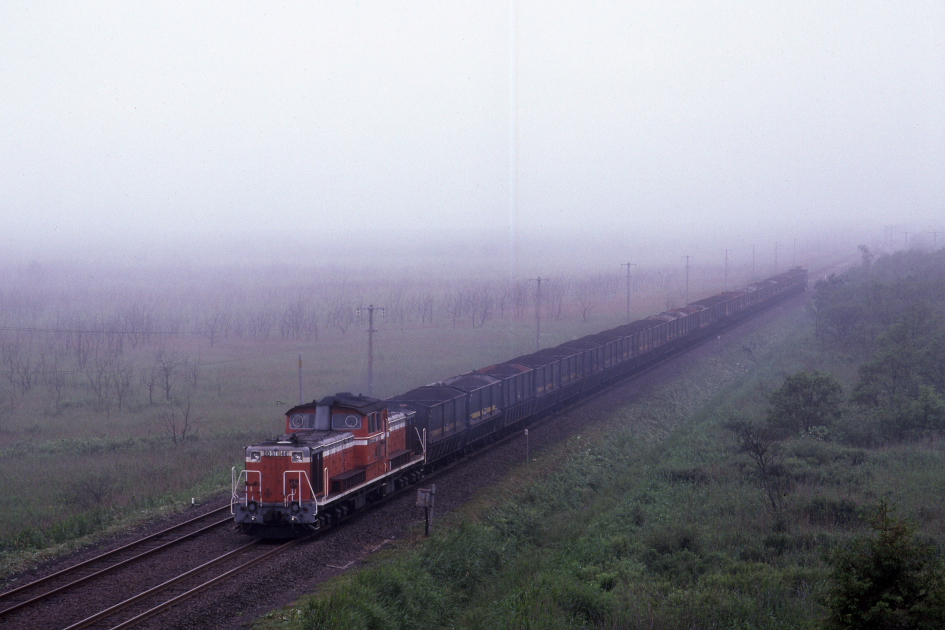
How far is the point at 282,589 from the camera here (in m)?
13.3

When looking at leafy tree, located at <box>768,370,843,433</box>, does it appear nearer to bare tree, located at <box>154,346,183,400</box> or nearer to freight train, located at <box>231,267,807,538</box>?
freight train, located at <box>231,267,807,538</box>

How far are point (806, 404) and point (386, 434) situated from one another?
16272 millimetres

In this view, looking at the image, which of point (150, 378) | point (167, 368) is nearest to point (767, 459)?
point (167, 368)

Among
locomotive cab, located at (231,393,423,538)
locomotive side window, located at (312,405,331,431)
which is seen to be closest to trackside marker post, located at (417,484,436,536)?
locomotive cab, located at (231,393,423,538)

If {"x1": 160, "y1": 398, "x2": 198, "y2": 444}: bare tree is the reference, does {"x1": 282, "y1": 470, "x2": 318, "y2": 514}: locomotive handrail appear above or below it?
above

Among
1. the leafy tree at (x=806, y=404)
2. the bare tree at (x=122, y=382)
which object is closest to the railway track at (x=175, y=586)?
the leafy tree at (x=806, y=404)

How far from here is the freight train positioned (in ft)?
52.4

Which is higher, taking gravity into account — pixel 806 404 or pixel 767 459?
pixel 806 404

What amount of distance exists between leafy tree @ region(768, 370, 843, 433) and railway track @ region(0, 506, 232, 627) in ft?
64.4

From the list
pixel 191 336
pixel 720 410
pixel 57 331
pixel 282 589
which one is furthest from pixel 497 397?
pixel 57 331

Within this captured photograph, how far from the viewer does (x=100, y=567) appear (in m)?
14.6

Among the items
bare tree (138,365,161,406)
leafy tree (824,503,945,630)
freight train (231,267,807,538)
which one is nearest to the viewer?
leafy tree (824,503,945,630)

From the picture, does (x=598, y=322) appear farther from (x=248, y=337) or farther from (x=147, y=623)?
(x=147, y=623)

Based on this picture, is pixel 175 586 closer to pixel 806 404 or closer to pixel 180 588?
pixel 180 588
